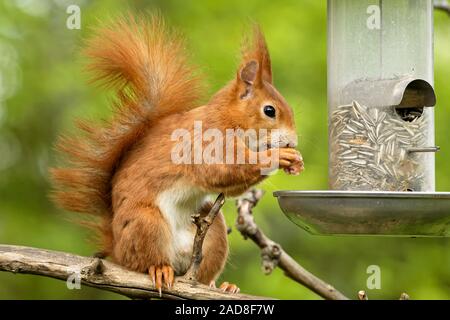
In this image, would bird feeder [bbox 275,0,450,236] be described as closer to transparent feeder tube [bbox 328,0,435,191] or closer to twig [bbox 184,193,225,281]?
transparent feeder tube [bbox 328,0,435,191]

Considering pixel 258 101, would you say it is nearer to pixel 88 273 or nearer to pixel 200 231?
pixel 200 231

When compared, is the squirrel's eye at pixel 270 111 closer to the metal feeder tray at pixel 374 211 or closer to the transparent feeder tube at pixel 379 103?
the transparent feeder tube at pixel 379 103

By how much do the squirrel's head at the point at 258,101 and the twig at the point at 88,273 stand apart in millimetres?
634

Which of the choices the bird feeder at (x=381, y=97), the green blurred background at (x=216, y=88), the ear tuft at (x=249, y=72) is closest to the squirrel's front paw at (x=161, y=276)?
the bird feeder at (x=381, y=97)

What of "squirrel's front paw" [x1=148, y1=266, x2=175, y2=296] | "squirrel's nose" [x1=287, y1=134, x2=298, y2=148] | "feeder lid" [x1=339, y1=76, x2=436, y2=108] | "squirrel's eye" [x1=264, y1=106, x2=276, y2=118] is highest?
"feeder lid" [x1=339, y1=76, x2=436, y2=108]

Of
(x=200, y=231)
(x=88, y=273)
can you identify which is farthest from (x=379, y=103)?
(x=88, y=273)

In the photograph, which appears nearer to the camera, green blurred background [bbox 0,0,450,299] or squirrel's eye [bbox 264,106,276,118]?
squirrel's eye [bbox 264,106,276,118]

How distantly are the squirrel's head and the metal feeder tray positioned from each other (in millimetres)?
482

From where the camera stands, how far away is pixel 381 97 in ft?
10.6

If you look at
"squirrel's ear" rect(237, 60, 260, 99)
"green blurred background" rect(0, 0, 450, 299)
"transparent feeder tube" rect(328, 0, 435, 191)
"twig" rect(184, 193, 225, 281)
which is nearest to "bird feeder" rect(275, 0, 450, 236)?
"transparent feeder tube" rect(328, 0, 435, 191)

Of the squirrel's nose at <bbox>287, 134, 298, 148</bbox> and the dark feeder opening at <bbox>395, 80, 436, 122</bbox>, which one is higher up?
the dark feeder opening at <bbox>395, 80, 436, 122</bbox>

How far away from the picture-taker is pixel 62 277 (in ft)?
10.0

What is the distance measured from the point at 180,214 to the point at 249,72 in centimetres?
63

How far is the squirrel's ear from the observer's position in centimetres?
340
